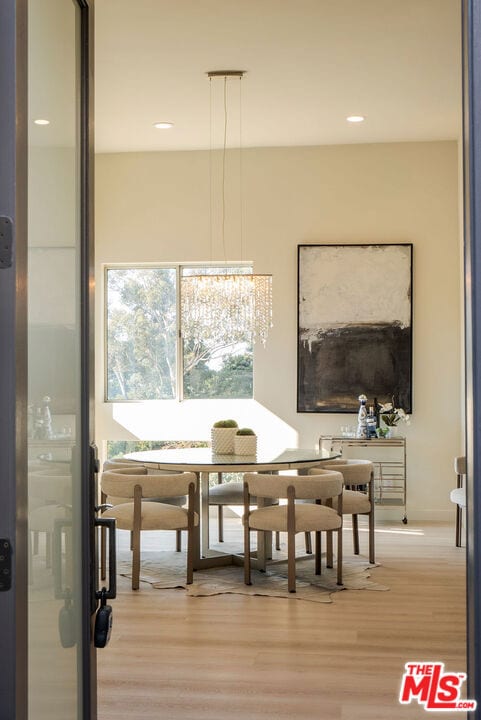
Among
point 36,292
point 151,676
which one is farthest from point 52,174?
point 151,676

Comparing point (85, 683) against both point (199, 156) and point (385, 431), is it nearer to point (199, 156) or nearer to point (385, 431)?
point (385, 431)

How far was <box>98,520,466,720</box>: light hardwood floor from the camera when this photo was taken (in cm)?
361

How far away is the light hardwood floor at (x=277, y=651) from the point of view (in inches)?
142

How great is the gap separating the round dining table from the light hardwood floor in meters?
0.74

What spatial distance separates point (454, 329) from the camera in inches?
330

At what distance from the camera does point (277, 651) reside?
4.32 meters

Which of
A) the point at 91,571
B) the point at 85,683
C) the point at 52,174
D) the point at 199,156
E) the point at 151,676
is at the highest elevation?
the point at 199,156

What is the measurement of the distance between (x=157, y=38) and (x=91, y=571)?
169 inches

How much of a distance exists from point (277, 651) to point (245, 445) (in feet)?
7.16

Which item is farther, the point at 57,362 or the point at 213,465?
the point at 213,465

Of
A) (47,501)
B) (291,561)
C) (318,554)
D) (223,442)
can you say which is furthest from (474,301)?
(223,442)

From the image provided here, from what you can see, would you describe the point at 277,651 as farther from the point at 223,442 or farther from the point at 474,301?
the point at 474,301

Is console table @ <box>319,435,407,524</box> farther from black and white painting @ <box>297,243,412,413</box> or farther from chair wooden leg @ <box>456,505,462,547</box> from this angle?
chair wooden leg @ <box>456,505,462,547</box>

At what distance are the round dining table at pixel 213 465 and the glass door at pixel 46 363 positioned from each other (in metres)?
3.50
